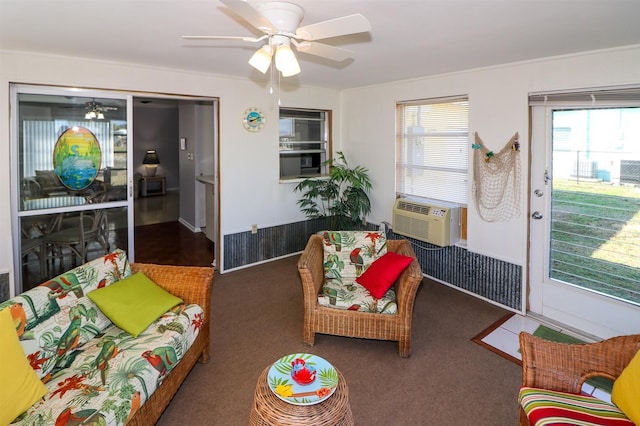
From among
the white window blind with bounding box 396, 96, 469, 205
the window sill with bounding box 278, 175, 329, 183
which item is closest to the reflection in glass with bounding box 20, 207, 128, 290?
the window sill with bounding box 278, 175, 329, 183

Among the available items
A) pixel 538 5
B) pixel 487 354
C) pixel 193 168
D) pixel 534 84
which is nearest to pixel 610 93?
pixel 534 84

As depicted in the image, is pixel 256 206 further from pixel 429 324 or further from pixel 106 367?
pixel 106 367

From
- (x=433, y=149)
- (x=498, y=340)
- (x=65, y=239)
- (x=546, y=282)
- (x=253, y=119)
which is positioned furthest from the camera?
(x=253, y=119)

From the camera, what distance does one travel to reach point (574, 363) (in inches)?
76.2

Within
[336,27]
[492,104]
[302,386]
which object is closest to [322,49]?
[336,27]

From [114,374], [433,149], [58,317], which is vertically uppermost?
[433,149]

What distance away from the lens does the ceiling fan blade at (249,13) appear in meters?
1.61

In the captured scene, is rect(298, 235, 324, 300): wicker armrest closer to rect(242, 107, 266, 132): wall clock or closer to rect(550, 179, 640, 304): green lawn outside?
rect(242, 107, 266, 132): wall clock

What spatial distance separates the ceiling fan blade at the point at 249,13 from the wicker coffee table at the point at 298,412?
1754mm

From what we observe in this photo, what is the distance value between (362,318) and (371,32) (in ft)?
6.58

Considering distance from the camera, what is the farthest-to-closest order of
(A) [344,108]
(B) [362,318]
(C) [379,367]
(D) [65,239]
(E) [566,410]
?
(A) [344,108], (D) [65,239], (B) [362,318], (C) [379,367], (E) [566,410]

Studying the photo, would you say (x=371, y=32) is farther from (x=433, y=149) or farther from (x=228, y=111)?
(x=228, y=111)

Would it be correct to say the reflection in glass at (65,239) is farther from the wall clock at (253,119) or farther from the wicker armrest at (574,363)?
the wicker armrest at (574,363)

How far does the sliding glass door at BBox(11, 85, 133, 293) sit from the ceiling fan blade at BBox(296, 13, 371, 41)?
266 centimetres
